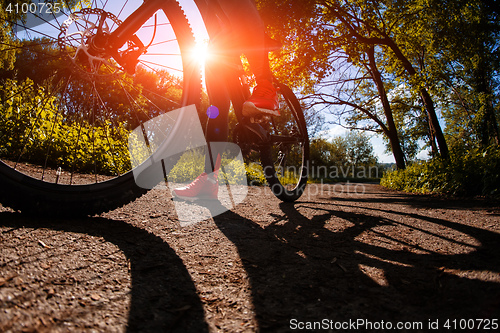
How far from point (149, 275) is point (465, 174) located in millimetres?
6100

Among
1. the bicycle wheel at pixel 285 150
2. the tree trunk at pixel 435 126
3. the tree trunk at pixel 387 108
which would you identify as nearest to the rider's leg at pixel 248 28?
the bicycle wheel at pixel 285 150

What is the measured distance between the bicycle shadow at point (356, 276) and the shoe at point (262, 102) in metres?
0.96

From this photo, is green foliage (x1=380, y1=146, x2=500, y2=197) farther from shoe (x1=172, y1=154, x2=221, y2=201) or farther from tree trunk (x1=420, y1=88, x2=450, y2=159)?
shoe (x1=172, y1=154, x2=221, y2=201)

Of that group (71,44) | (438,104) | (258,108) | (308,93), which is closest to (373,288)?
(258,108)

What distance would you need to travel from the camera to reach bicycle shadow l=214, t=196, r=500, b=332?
789 millimetres

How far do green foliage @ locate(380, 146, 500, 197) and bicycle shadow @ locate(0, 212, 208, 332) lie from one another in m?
5.15

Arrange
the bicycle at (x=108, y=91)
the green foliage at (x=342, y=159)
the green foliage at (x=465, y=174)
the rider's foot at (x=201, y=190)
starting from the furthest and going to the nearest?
the green foliage at (x=342, y=159) → the green foliage at (x=465, y=174) → the rider's foot at (x=201, y=190) → the bicycle at (x=108, y=91)

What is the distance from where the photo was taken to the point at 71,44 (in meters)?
1.74

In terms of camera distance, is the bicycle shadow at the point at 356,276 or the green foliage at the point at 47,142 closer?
the bicycle shadow at the point at 356,276

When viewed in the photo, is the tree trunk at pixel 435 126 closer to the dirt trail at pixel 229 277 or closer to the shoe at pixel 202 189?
the dirt trail at pixel 229 277

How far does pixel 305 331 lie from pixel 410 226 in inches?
62.5

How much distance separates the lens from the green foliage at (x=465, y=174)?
443cm

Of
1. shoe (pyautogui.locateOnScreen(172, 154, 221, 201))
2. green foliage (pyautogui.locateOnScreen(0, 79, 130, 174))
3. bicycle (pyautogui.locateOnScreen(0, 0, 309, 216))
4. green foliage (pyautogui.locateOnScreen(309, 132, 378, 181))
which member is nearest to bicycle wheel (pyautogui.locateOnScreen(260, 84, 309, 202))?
bicycle (pyautogui.locateOnScreen(0, 0, 309, 216))

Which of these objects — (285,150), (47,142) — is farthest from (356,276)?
(47,142)
